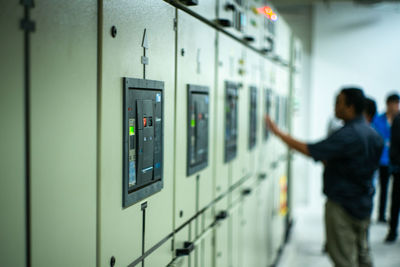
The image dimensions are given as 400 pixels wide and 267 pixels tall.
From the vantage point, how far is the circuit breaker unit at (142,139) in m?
1.50

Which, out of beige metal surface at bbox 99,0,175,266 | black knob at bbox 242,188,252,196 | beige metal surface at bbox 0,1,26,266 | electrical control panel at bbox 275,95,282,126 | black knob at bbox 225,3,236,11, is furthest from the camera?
electrical control panel at bbox 275,95,282,126

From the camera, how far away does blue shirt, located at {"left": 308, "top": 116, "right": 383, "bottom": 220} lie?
11.0ft

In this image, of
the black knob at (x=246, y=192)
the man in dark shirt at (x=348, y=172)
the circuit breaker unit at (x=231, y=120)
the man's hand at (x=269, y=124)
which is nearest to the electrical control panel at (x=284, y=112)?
the man's hand at (x=269, y=124)

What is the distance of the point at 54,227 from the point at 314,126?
805 cm

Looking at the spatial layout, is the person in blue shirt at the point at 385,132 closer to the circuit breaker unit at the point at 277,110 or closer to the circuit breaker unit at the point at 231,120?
the circuit breaker unit at the point at 277,110

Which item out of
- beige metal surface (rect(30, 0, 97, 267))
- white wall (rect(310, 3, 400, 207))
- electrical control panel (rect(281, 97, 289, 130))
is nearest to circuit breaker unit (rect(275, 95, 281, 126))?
electrical control panel (rect(281, 97, 289, 130))

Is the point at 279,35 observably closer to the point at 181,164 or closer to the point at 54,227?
the point at 181,164

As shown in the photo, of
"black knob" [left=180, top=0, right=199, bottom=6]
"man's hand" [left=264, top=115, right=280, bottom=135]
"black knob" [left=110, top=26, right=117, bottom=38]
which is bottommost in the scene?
"man's hand" [left=264, top=115, right=280, bottom=135]

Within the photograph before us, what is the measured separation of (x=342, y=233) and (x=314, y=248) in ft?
7.97

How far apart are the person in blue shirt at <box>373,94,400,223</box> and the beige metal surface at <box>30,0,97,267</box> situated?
5.57 metres

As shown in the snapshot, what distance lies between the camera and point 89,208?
1.30 metres

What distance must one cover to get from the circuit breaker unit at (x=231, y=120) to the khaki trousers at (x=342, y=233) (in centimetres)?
108

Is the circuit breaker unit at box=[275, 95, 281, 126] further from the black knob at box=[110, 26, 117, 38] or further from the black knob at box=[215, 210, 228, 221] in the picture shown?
A: the black knob at box=[110, 26, 117, 38]

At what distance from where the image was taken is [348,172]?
3.43 meters
